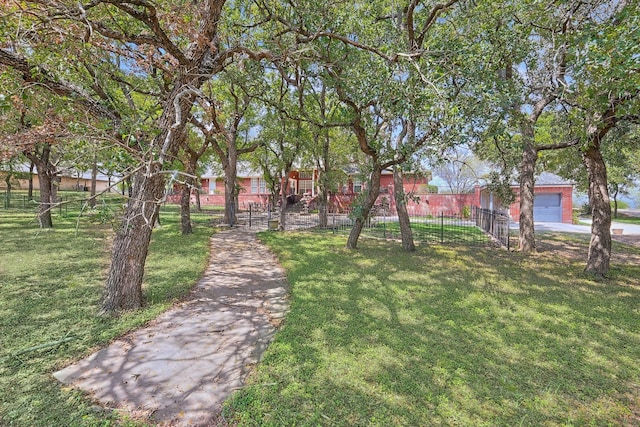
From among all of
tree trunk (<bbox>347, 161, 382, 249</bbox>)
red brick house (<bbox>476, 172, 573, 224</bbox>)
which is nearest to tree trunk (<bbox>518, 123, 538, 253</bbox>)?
tree trunk (<bbox>347, 161, 382, 249</bbox>)

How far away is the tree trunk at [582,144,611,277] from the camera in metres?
6.79

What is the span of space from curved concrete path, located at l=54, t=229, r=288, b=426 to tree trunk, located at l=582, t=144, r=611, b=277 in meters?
7.33

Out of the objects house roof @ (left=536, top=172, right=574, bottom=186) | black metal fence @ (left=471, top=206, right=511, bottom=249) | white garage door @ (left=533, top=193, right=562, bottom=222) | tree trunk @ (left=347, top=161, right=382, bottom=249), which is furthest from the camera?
white garage door @ (left=533, top=193, right=562, bottom=222)

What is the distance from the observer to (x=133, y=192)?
4.45 meters

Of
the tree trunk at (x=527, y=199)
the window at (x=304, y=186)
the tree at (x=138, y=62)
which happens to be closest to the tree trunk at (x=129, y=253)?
the tree at (x=138, y=62)

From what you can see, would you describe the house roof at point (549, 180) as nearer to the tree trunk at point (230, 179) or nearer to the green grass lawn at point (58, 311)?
the tree trunk at point (230, 179)

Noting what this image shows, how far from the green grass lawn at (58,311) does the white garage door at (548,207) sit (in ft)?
77.7

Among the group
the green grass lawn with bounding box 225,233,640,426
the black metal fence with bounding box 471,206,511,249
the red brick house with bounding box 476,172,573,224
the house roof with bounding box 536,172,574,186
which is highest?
the house roof with bounding box 536,172,574,186

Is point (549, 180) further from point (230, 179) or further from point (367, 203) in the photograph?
point (230, 179)

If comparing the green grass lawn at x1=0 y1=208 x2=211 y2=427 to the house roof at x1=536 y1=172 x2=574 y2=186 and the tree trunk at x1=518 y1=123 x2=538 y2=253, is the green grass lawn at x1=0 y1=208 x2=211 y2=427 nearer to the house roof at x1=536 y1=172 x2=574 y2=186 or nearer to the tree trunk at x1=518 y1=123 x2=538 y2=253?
the tree trunk at x1=518 y1=123 x2=538 y2=253

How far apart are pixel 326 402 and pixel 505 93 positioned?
5.22m

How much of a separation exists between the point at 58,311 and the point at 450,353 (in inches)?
213

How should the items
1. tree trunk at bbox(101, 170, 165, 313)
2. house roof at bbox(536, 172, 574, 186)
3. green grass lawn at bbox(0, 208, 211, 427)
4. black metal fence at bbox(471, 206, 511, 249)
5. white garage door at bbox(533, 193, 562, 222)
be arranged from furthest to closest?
1. white garage door at bbox(533, 193, 562, 222)
2. house roof at bbox(536, 172, 574, 186)
3. black metal fence at bbox(471, 206, 511, 249)
4. tree trunk at bbox(101, 170, 165, 313)
5. green grass lawn at bbox(0, 208, 211, 427)

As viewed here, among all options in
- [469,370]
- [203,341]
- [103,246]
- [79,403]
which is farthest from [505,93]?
[103,246]
